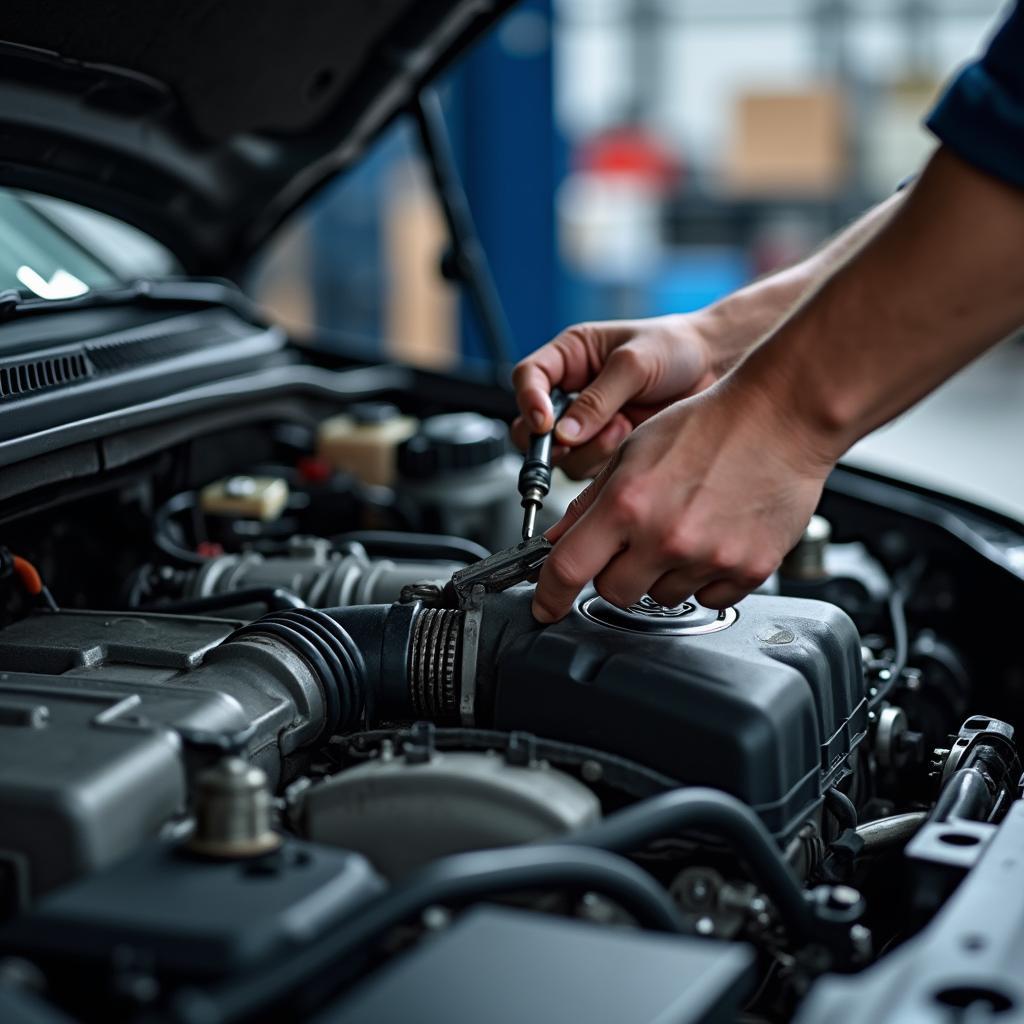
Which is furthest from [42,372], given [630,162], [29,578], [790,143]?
[630,162]

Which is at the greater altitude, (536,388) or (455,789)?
(536,388)

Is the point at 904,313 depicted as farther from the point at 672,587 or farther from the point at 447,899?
the point at 447,899

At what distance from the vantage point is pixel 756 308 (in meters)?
1.54

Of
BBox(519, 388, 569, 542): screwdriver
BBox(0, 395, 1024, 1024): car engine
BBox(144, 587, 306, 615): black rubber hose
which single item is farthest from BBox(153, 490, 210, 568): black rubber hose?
BBox(519, 388, 569, 542): screwdriver

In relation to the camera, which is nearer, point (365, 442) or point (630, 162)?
point (365, 442)

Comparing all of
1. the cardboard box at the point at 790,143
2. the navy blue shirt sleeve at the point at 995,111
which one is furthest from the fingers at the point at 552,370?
the cardboard box at the point at 790,143

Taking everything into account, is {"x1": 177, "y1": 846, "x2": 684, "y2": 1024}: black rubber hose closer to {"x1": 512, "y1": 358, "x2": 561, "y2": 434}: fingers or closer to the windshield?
{"x1": 512, "y1": 358, "x2": 561, "y2": 434}: fingers

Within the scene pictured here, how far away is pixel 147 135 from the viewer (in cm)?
163

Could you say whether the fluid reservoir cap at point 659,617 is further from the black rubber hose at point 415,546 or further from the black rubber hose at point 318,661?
the black rubber hose at point 415,546

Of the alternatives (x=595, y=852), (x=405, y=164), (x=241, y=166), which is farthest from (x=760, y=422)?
(x=405, y=164)

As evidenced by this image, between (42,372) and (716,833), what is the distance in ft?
2.61

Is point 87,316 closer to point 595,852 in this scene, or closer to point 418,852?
point 418,852

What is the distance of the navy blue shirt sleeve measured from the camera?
85 centimetres

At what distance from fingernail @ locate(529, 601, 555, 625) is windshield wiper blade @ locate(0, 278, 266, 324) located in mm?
664
